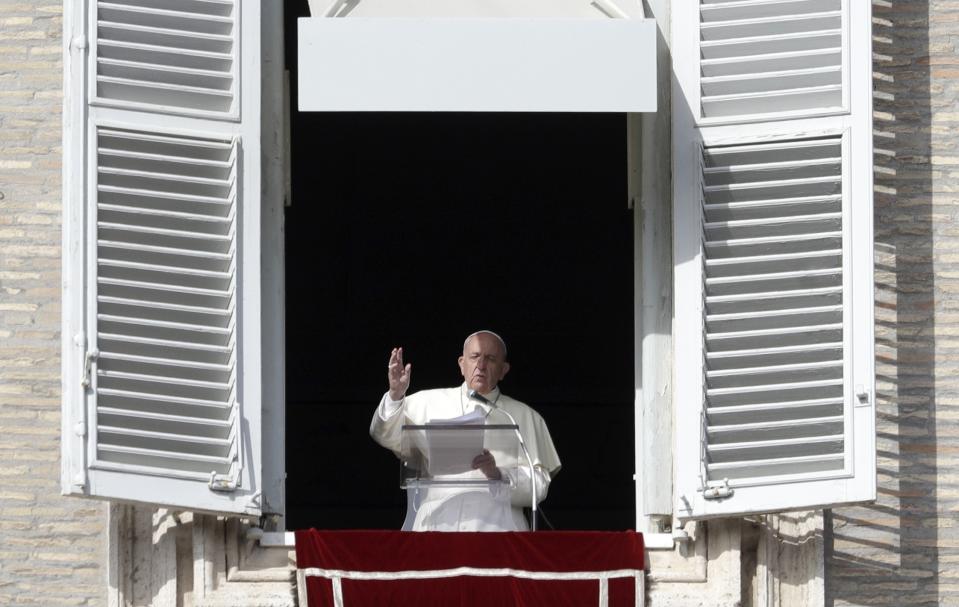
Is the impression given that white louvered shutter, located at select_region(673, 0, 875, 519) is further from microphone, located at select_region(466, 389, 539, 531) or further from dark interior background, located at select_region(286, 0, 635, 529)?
dark interior background, located at select_region(286, 0, 635, 529)

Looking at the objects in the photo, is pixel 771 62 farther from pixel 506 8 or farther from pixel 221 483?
pixel 221 483

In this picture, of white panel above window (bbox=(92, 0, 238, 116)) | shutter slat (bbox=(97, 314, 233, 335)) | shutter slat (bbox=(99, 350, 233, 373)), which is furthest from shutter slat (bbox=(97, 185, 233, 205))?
shutter slat (bbox=(99, 350, 233, 373))

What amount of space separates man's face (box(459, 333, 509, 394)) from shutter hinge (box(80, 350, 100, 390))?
5.63 feet

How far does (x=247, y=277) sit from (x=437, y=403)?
4.09 feet

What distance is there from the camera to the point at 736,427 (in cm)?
820

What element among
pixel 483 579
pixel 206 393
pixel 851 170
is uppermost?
pixel 851 170

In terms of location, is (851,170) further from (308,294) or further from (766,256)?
(308,294)

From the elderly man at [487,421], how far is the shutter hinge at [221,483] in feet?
2.29

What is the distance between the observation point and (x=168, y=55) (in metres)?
8.37

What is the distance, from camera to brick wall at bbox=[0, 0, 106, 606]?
8320 mm

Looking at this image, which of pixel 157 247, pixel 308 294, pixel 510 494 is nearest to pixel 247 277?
pixel 157 247

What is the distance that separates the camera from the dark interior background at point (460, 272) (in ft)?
43.4

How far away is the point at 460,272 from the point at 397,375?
4852 mm

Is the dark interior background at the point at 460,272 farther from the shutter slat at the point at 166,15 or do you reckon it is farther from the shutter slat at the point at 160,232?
the shutter slat at the point at 160,232
